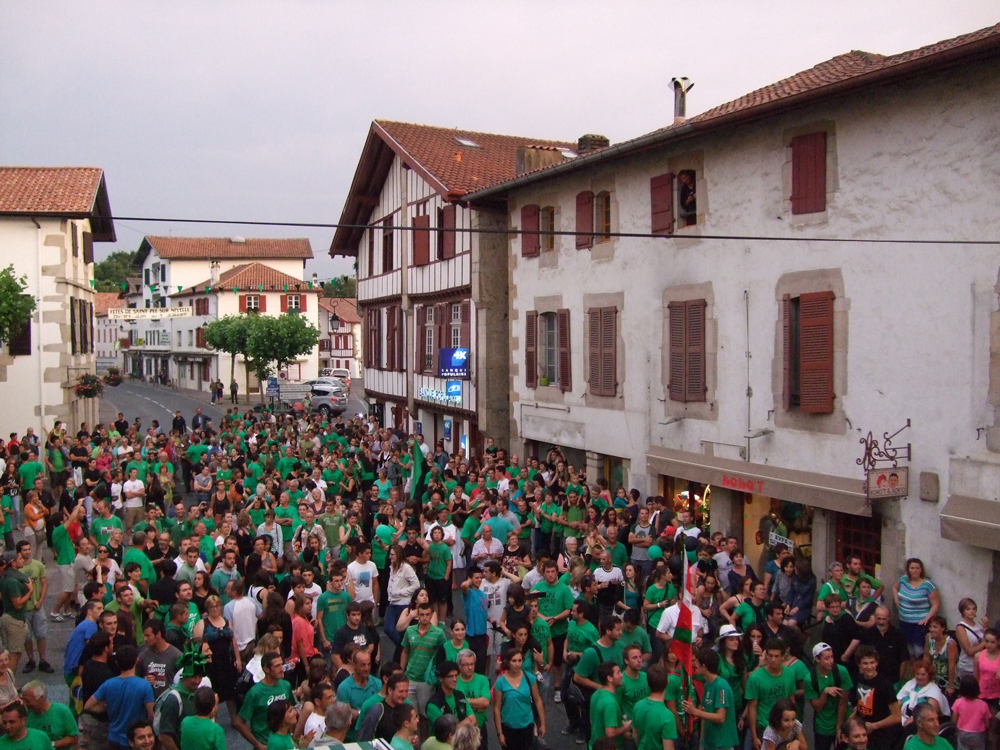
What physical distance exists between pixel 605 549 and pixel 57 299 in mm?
21089

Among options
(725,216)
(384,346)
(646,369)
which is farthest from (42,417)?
(725,216)

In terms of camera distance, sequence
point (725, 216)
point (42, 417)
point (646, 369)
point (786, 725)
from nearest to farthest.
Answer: point (786, 725), point (725, 216), point (646, 369), point (42, 417)

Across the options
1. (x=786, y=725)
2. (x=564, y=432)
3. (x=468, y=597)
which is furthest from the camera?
(x=564, y=432)

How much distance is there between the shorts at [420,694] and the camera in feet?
27.6

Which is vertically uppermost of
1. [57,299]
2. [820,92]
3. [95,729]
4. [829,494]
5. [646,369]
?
[820,92]

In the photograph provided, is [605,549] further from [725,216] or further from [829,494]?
[725,216]

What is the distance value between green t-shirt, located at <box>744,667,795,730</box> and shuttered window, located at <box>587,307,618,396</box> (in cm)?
1076

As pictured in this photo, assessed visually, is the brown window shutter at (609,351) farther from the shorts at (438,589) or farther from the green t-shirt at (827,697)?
the green t-shirt at (827,697)

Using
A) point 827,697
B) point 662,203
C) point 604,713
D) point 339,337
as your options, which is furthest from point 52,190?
point 339,337

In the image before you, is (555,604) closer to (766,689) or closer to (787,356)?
(766,689)

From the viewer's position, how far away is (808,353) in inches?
532

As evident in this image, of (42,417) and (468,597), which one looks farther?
(42,417)

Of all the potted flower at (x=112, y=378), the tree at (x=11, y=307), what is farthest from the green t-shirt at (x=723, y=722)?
the potted flower at (x=112, y=378)

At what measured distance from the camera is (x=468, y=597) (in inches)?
396
